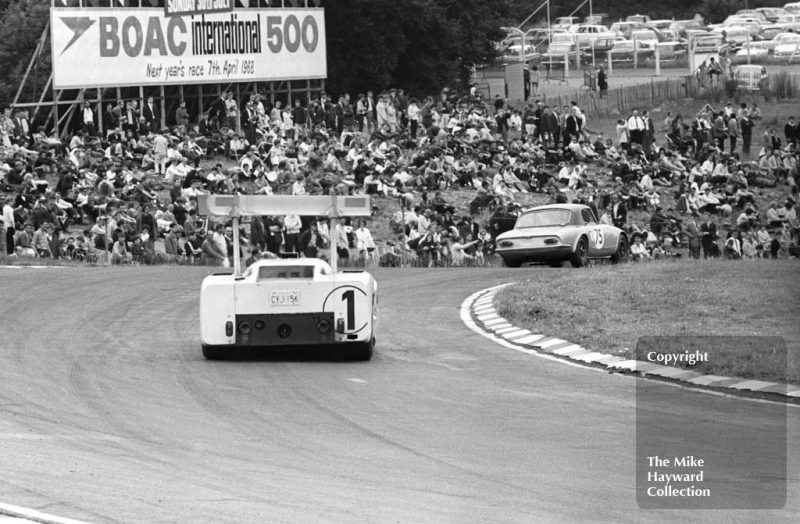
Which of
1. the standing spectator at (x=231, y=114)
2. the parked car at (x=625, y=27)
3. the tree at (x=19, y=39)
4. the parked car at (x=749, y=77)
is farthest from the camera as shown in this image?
the parked car at (x=625, y=27)

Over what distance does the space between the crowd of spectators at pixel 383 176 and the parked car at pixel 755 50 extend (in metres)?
18.7

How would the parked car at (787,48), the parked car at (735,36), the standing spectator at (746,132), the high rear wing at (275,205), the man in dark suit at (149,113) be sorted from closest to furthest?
the high rear wing at (275,205) < the man in dark suit at (149,113) < the standing spectator at (746,132) < the parked car at (787,48) < the parked car at (735,36)

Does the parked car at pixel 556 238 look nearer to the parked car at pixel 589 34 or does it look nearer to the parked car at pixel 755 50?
the parked car at pixel 755 50

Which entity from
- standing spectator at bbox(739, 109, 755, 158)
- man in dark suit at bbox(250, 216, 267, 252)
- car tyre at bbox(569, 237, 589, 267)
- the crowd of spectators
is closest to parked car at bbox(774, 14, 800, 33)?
the crowd of spectators

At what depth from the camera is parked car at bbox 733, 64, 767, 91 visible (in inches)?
2286

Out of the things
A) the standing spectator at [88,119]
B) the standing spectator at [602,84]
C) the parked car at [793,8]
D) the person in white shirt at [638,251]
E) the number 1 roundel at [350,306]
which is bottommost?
the person in white shirt at [638,251]

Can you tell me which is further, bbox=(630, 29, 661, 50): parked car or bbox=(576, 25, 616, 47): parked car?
bbox=(576, 25, 616, 47): parked car

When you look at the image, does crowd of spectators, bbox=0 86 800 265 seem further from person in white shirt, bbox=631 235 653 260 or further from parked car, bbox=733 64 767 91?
parked car, bbox=733 64 767 91

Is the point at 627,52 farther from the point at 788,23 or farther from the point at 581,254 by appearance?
the point at 581,254

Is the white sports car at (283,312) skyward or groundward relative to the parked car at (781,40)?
groundward

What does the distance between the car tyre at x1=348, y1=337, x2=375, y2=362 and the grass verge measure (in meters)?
2.69

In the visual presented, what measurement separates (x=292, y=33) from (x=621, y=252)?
62.0 ft

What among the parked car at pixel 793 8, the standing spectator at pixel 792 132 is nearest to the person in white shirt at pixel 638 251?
the standing spectator at pixel 792 132

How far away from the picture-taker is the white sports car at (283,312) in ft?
50.5
